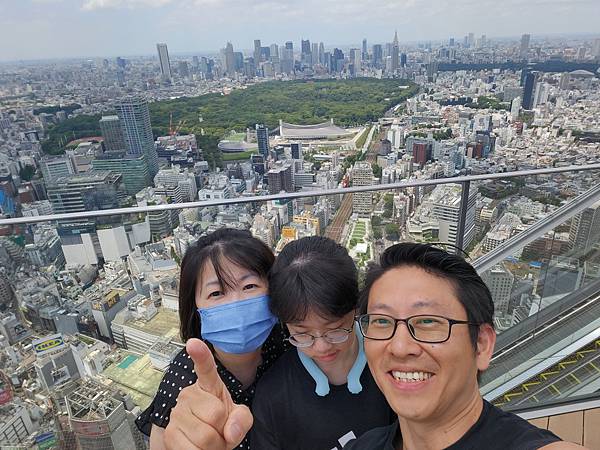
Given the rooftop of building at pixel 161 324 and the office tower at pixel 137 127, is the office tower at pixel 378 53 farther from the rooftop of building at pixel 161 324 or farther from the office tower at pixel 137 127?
the rooftop of building at pixel 161 324

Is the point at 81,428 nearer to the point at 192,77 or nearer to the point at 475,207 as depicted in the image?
the point at 475,207

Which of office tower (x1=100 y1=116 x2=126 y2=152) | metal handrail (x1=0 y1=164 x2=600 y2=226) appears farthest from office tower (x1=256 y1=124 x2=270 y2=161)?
metal handrail (x1=0 y1=164 x2=600 y2=226)

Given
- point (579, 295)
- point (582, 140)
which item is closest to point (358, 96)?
point (582, 140)

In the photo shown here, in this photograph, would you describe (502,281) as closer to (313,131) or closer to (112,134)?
(112,134)

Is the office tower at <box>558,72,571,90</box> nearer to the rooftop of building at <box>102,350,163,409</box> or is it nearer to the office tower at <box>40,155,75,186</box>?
the office tower at <box>40,155,75,186</box>

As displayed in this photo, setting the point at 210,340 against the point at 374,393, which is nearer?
the point at 374,393

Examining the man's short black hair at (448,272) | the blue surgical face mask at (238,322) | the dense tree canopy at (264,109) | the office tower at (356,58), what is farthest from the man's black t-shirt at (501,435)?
the office tower at (356,58)

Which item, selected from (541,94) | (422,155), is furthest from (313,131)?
(422,155)
